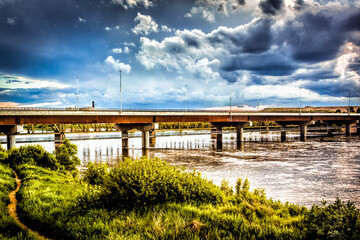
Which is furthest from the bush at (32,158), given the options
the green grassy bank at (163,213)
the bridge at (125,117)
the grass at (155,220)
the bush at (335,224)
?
the bridge at (125,117)

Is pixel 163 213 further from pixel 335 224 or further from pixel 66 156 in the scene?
pixel 66 156

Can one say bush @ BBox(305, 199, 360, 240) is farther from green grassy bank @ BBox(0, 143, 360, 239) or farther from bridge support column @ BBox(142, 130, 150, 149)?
bridge support column @ BBox(142, 130, 150, 149)

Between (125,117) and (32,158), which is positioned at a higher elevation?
(125,117)

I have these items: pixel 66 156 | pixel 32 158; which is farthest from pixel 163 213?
pixel 66 156

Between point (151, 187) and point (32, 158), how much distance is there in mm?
18728

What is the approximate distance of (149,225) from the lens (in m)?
8.77

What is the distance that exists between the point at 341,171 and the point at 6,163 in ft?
124

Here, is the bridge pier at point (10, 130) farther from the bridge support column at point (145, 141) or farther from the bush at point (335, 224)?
the bush at point (335, 224)

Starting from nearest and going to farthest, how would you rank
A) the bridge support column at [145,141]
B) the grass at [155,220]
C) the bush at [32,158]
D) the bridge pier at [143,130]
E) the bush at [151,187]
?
the grass at [155,220] < the bush at [151,187] < the bush at [32,158] < the bridge support column at [145,141] < the bridge pier at [143,130]

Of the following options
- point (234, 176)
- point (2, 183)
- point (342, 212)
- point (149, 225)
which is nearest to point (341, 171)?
point (234, 176)

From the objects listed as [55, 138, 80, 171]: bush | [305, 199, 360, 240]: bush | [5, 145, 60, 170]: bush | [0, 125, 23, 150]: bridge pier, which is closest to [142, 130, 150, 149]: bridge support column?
[0, 125, 23, 150]: bridge pier

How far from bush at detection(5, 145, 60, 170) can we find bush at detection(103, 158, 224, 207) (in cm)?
1658

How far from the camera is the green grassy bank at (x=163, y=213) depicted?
793cm

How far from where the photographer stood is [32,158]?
25047 mm
